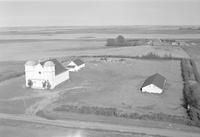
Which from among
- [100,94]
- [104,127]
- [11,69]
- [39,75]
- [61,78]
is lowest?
[104,127]

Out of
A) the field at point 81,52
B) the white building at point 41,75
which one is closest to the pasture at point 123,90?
the white building at point 41,75

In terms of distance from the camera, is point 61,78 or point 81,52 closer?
point 61,78

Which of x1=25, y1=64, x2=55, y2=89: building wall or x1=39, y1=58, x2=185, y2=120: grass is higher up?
x1=25, y1=64, x2=55, y2=89: building wall

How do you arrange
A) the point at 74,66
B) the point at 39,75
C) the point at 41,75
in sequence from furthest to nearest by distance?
the point at 74,66
the point at 39,75
the point at 41,75

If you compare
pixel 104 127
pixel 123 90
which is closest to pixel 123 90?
pixel 123 90

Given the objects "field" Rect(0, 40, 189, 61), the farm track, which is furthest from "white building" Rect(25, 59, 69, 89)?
"field" Rect(0, 40, 189, 61)

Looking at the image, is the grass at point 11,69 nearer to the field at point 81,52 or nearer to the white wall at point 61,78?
the field at point 81,52

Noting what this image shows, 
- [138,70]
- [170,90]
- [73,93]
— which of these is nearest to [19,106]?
[73,93]

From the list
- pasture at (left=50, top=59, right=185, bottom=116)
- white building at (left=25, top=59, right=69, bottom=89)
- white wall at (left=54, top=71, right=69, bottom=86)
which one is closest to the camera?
pasture at (left=50, top=59, right=185, bottom=116)

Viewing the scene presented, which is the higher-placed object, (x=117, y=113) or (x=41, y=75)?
(x=41, y=75)

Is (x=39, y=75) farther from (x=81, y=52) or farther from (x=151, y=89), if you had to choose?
(x=81, y=52)

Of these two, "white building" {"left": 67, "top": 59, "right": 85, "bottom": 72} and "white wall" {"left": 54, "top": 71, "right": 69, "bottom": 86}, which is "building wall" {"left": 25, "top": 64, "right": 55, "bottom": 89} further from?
"white building" {"left": 67, "top": 59, "right": 85, "bottom": 72}
